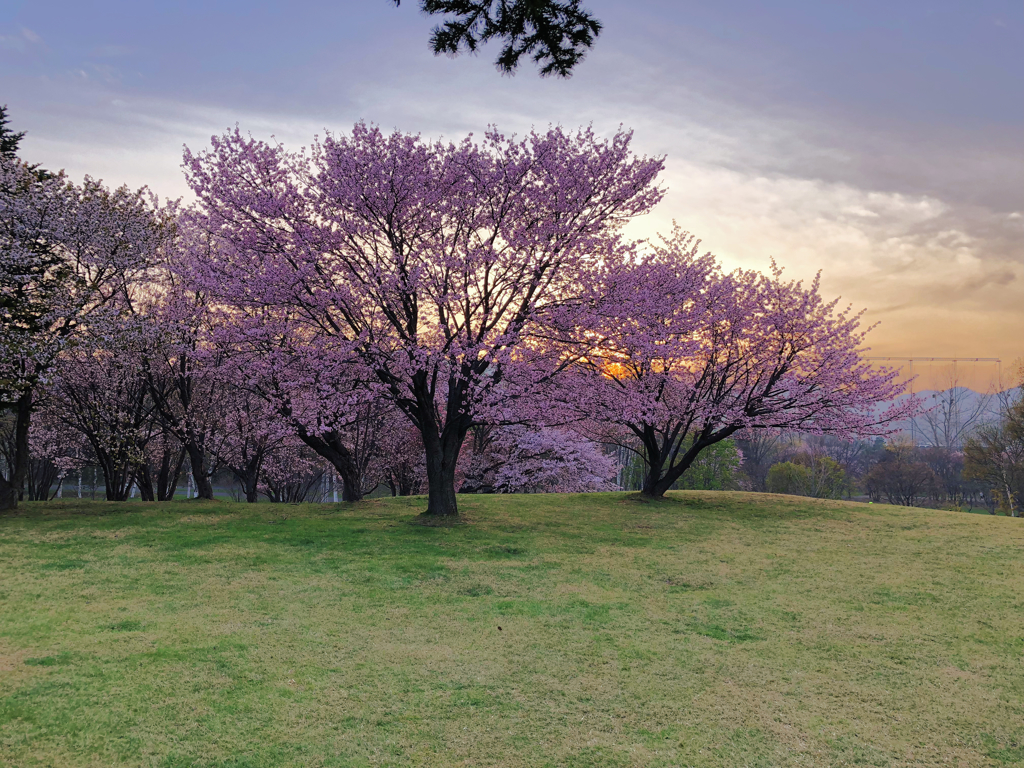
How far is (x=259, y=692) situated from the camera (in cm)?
671

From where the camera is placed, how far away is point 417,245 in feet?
58.1

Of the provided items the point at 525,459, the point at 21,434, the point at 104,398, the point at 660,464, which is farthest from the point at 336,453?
the point at 525,459

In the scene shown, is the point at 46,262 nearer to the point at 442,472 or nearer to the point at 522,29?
the point at 442,472

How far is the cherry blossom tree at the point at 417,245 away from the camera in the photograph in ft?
56.7

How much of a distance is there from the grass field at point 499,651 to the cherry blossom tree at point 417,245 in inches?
185

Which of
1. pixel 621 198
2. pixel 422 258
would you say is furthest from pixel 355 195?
pixel 621 198

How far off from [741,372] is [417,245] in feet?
42.1

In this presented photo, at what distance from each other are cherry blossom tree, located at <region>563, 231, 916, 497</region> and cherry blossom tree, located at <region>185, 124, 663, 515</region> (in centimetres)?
366

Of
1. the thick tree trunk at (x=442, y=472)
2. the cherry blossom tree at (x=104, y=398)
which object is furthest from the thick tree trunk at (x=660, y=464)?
the cherry blossom tree at (x=104, y=398)

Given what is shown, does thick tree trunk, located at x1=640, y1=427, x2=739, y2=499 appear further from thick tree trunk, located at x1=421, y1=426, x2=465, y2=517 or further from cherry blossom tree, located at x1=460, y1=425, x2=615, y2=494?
cherry blossom tree, located at x1=460, y1=425, x2=615, y2=494

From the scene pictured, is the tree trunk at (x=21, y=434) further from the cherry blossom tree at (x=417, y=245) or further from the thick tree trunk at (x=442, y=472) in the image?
the thick tree trunk at (x=442, y=472)

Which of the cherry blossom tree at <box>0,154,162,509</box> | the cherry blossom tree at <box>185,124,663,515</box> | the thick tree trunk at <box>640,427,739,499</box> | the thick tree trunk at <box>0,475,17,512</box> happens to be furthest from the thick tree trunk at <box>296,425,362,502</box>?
the thick tree trunk at <box>640,427,739,499</box>

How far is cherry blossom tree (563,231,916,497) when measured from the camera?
21.7 metres

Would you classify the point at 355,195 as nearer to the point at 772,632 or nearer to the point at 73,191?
the point at 73,191
